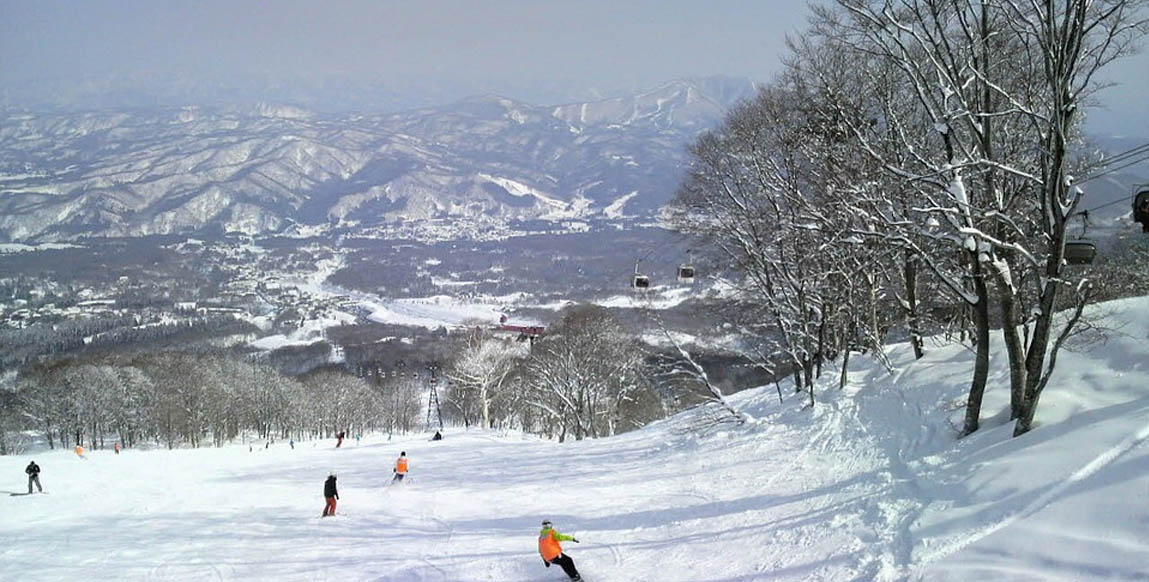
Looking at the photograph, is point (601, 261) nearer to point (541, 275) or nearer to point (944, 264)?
point (541, 275)

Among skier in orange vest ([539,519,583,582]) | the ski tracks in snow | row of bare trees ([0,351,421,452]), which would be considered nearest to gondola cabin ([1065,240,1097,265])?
the ski tracks in snow

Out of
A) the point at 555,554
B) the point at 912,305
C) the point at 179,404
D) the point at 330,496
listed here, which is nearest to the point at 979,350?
the point at 912,305

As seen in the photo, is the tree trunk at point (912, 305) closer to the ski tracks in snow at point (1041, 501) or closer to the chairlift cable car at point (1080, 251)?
the chairlift cable car at point (1080, 251)

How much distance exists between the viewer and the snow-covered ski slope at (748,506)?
6922mm

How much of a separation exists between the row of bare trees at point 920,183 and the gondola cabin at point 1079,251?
199 mm

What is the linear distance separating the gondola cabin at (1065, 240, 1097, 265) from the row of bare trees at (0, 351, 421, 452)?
68.0 m

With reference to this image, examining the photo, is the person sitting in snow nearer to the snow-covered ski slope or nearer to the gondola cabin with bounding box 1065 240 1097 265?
the snow-covered ski slope

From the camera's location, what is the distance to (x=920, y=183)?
34.2 ft

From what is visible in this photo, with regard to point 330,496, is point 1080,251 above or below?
above

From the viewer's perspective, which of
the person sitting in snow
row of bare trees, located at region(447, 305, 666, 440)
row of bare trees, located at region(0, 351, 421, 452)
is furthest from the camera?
row of bare trees, located at region(0, 351, 421, 452)

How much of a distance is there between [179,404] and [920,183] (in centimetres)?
6790

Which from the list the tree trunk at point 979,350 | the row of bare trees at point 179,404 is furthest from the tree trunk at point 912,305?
the row of bare trees at point 179,404

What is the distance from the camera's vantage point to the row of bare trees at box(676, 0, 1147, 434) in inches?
316

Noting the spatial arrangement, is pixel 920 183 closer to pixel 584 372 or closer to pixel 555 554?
pixel 555 554
